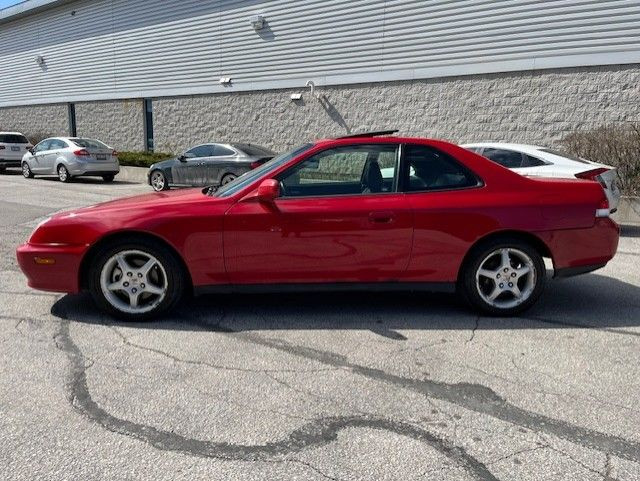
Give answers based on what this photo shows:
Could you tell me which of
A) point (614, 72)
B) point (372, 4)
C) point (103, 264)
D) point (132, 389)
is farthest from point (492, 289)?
point (372, 4)

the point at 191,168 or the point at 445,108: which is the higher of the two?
the point at 445,108

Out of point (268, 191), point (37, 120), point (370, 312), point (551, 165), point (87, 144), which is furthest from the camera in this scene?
point (37, 120)

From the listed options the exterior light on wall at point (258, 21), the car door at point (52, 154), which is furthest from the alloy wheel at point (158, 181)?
the exterior light on wall at point (258, 21)

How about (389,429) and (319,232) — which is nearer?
(389,429)

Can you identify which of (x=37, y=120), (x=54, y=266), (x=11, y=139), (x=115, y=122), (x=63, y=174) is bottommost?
(x=54, y=266)

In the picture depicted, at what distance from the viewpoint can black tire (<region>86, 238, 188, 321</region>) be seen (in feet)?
13.7

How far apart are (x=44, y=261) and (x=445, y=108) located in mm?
12578

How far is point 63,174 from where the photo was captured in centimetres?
1678

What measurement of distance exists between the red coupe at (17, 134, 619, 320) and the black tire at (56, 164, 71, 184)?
13.8 metres

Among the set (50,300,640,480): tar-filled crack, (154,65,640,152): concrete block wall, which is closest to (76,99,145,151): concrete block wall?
(154,65,640,152): concrete block wall

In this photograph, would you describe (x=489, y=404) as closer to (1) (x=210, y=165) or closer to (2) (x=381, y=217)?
(2) (x=381, y=217)

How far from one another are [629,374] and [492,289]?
1.26m

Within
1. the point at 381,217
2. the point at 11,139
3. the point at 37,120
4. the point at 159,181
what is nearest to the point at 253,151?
the point at 159,181

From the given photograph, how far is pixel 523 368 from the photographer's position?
3.48m
